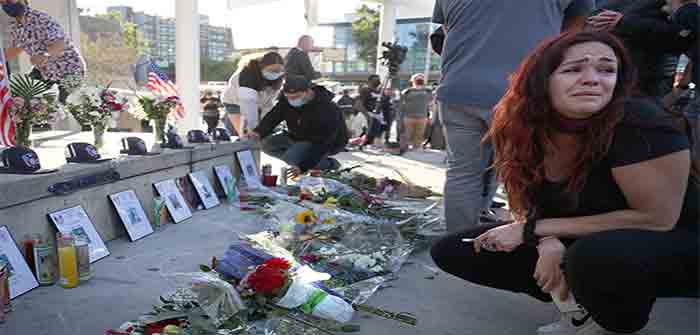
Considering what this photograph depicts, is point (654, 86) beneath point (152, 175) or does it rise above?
above

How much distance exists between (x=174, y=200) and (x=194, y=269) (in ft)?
3.11

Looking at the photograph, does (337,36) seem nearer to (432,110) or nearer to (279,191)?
(432,110)

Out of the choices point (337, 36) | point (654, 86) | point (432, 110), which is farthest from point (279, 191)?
point (337, 36)

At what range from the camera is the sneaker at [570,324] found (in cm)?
171

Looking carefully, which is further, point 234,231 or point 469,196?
point 234,231

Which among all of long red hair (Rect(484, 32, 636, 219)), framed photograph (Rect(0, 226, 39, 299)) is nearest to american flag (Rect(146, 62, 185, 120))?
framed photograph (Rect(0, 226, 39, 299))

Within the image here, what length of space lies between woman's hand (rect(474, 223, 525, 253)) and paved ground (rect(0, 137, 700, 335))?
35cm

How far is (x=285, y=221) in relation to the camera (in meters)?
2.88

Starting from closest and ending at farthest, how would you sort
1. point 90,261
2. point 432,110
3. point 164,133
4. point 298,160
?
point 90,261, point 164,133, point 298,160, point 432,110

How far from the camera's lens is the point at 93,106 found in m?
3.01

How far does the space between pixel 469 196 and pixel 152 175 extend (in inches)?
75.5

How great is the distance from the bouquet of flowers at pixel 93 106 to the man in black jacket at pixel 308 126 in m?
Answer: 1.54

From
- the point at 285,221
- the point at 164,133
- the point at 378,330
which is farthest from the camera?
the point at 164,133

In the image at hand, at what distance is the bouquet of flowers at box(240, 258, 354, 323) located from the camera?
1798mm
